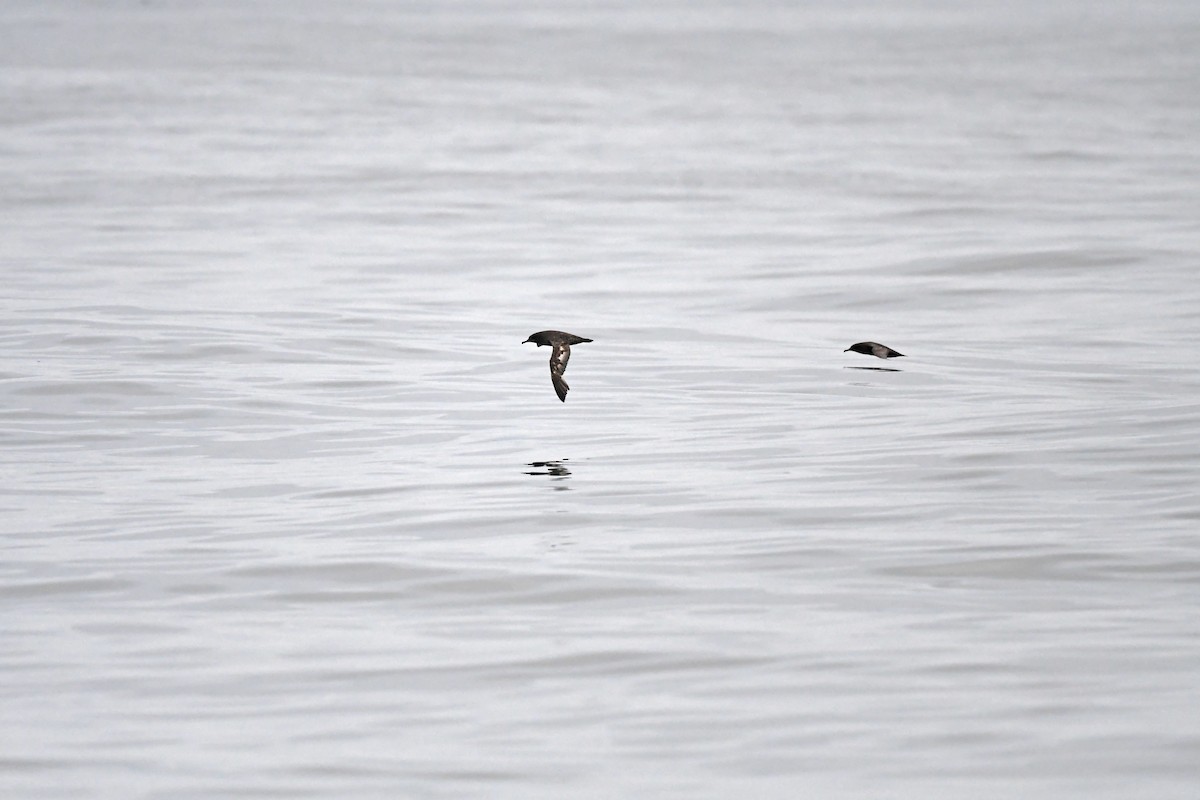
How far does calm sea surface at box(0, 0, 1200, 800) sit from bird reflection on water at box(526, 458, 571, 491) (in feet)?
0.13

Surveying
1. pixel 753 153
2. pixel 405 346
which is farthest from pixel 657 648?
pixel 753 153

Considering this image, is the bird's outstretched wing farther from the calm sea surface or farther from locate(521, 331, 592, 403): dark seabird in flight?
the calm sea surface

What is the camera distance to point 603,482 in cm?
1233

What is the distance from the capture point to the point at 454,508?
38.2 ft

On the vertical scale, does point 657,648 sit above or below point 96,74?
below

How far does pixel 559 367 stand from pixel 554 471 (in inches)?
49.2

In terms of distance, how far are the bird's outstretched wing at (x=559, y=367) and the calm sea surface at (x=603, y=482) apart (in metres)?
0.41

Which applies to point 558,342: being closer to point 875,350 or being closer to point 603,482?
point 603,482

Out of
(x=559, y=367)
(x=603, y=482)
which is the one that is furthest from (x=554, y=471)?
(x=559, y=367)

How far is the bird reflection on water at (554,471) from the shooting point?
12.3m

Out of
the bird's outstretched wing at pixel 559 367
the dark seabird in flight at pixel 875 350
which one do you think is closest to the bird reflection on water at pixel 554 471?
the bird's outstretched wing at pixel 559 367

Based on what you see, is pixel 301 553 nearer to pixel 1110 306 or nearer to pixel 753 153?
pixel 1110 306

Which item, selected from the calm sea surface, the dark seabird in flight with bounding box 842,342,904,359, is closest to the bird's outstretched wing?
the calm sea surface

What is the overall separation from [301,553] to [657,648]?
248 cm
